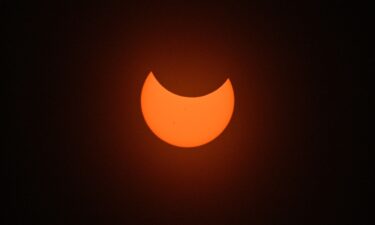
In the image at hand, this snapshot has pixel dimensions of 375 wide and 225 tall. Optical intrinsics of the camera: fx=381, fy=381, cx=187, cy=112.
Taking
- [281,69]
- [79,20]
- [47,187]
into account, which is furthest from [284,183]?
[79,20]

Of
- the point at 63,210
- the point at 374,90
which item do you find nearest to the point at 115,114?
Answer: the point at 63,210

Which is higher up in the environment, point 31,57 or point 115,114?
point 31,57

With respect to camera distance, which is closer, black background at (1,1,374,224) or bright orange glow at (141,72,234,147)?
bright orange glow at (141,72,234,147)

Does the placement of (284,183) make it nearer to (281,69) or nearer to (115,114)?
(281,69)

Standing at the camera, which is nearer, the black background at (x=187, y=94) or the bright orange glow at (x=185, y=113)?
the bright orange glow at (x=185, y=113)

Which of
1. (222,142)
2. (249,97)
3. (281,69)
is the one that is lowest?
(222,142)
